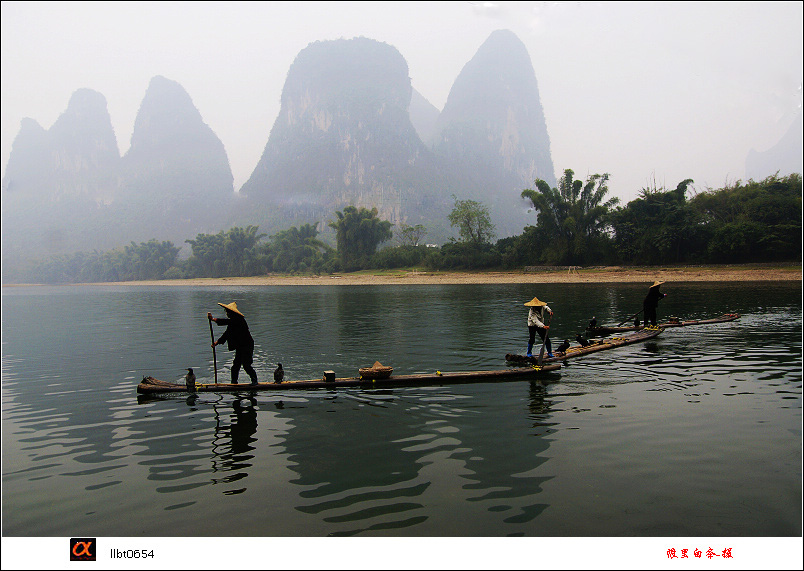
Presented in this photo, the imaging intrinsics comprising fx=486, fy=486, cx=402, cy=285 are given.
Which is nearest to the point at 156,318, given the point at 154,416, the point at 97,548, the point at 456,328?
the point at 456,328

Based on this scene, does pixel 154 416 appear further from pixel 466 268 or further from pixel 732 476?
pixel 466 268

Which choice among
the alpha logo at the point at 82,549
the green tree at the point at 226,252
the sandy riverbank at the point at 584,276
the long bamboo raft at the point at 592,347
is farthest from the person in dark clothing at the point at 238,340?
the green tree at the point at 226,252

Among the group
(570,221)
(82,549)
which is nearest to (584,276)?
(570,221)

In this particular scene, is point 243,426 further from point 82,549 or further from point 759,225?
point 759,225

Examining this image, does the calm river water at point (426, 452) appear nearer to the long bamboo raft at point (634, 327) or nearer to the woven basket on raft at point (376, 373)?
the woven basket on raft at point (376, 373)

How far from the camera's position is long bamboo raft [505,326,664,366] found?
13.9 metres

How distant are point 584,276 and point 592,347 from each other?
2011 inches

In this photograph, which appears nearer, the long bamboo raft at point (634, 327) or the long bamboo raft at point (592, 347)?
the long bamboo raft at point (592, 347)

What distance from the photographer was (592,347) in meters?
15.4

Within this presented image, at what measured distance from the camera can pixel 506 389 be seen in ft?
38.3

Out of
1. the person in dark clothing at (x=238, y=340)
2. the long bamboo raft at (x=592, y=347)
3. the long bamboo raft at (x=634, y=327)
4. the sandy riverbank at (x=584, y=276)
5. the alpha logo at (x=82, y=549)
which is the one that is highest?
the sandy riverbank at (x=584, y=276)

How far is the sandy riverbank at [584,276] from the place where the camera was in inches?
2056

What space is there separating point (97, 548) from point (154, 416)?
6252 millimetres

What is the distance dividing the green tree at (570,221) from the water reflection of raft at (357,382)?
205ft
